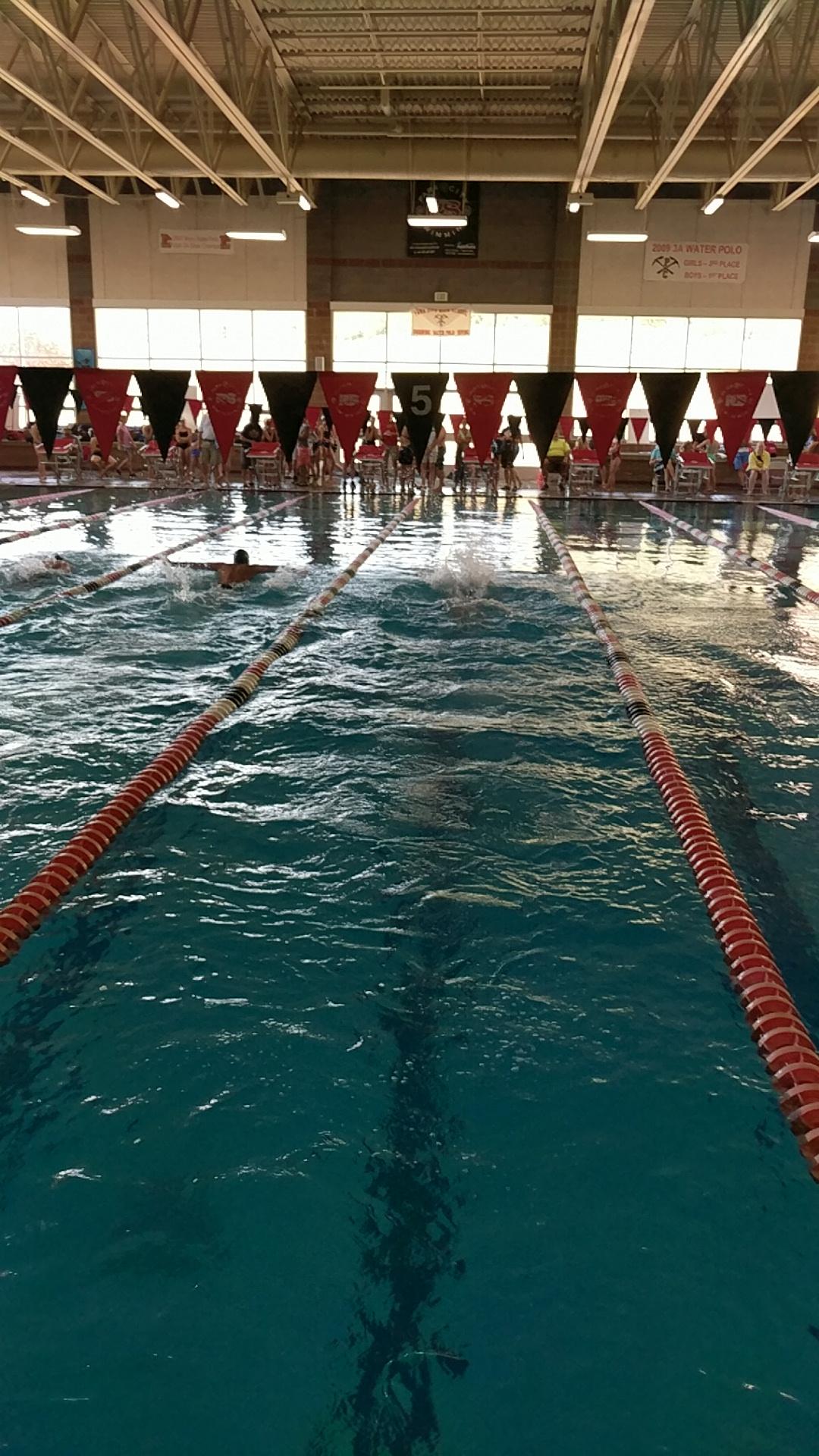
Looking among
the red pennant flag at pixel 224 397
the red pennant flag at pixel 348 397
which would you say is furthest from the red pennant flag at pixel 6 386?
the red pennant flag at pixel 348 397

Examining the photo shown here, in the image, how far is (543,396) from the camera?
1350cm

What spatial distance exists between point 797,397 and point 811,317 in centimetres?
1075

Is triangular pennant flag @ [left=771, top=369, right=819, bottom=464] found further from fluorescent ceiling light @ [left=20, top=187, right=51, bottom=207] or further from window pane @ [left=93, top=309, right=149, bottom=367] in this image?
window pane @ [left=93, top=309, right=149, bottom=367]

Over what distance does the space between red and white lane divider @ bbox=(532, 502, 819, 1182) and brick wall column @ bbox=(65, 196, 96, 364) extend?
21.3 meters

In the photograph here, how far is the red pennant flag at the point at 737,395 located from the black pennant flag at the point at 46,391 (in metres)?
8.28

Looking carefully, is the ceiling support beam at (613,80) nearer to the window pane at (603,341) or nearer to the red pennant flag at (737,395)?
the red pennant flag at (737,395)

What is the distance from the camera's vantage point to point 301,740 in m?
4.57

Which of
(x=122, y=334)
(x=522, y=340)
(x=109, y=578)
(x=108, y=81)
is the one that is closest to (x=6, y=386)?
(x=108, y=81)

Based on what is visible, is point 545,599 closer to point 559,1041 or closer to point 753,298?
point 559,1041

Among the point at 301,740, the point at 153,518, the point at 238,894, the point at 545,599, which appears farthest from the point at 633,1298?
the point at 153,518

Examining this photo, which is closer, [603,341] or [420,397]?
[420,397]

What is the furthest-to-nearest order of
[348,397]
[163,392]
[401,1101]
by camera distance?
[348,397] → [163,392] → [401,1101]

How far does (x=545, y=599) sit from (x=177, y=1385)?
6.75m

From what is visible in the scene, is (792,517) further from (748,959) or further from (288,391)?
(748,959)
